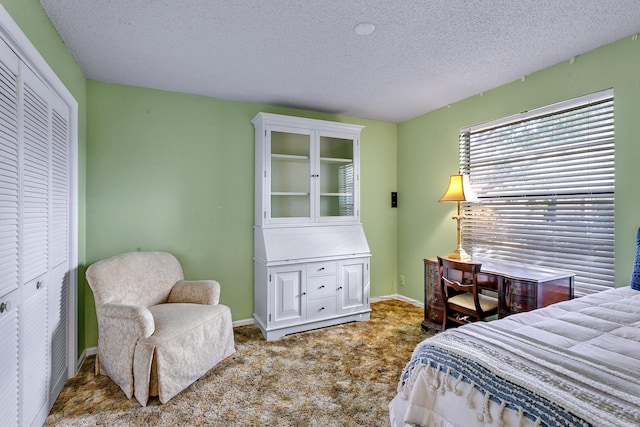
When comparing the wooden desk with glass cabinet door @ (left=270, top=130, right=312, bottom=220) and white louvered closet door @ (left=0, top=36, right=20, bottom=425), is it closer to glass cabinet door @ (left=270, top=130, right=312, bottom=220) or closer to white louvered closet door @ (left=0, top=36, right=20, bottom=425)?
glass cabinet door @ (left=270, top=130, right=312, bottom=220)

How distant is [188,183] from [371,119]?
2.39 meters

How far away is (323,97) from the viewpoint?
3428 millimetres

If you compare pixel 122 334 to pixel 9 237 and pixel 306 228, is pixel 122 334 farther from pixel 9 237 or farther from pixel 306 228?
pixel 306 228

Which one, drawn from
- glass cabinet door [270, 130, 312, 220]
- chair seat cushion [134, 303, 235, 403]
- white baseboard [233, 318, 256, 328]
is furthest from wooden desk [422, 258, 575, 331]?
white baseboard [233, 318, 256, 328]

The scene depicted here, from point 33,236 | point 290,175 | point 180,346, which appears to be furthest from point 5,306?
point 290,175

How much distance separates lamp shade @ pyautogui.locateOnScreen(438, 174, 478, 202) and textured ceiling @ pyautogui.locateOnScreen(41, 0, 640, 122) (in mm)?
899

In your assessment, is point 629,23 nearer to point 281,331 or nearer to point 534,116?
point 534,116

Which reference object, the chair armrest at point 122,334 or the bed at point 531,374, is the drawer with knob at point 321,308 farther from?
the bed at point 531,374

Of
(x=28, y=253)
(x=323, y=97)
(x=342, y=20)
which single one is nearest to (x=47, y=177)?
(x=28, y=253)

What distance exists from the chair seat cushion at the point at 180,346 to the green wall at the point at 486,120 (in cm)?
248

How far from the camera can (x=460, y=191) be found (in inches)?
121

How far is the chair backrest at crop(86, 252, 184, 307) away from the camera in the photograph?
2.40m

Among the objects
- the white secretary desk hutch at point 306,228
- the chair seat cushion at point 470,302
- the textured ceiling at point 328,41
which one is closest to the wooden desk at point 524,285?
the chair seat cushion at point 470,302

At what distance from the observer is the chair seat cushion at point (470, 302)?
2650 mm
